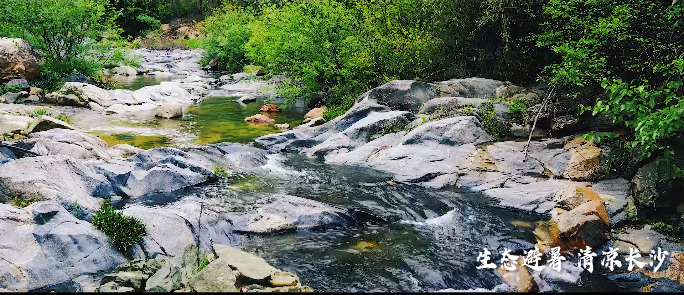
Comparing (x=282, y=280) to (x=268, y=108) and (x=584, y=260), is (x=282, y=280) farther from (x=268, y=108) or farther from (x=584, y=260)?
(x=268, y=108)

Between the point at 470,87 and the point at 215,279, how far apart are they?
13501mm

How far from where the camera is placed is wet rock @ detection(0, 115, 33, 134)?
1530 centimetres

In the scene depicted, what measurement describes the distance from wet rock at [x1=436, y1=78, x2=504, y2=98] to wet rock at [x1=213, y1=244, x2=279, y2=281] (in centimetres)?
1196

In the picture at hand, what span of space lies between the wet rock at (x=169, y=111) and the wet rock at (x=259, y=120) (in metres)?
3.29

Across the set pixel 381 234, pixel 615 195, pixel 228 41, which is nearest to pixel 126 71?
pixel 228 41

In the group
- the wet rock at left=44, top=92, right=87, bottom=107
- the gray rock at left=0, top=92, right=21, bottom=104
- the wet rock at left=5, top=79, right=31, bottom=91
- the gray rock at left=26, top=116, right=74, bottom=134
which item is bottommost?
the wet rock at left=44, top=92, right=87, bottom=107

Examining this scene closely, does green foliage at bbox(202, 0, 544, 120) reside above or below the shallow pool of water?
above

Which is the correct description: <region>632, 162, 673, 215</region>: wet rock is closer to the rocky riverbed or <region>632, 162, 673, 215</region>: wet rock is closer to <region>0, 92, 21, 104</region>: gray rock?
the rocky riverbed

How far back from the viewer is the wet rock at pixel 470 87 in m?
17.5

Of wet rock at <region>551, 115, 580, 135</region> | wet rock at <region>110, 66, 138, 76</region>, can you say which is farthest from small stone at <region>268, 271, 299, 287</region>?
wet rock at <region>110, 66, 138, 76</region>

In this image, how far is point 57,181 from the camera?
1000 centimetres

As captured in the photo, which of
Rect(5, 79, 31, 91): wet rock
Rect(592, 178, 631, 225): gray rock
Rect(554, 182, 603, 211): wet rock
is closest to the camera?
Rect(592, 178, 631, 225): gray rock

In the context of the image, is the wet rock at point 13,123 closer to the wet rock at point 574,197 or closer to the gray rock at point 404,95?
the gray rock at point 404,95

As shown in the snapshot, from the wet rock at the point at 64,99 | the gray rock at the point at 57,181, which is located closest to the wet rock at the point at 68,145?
the gray rock at the point at 57,181
